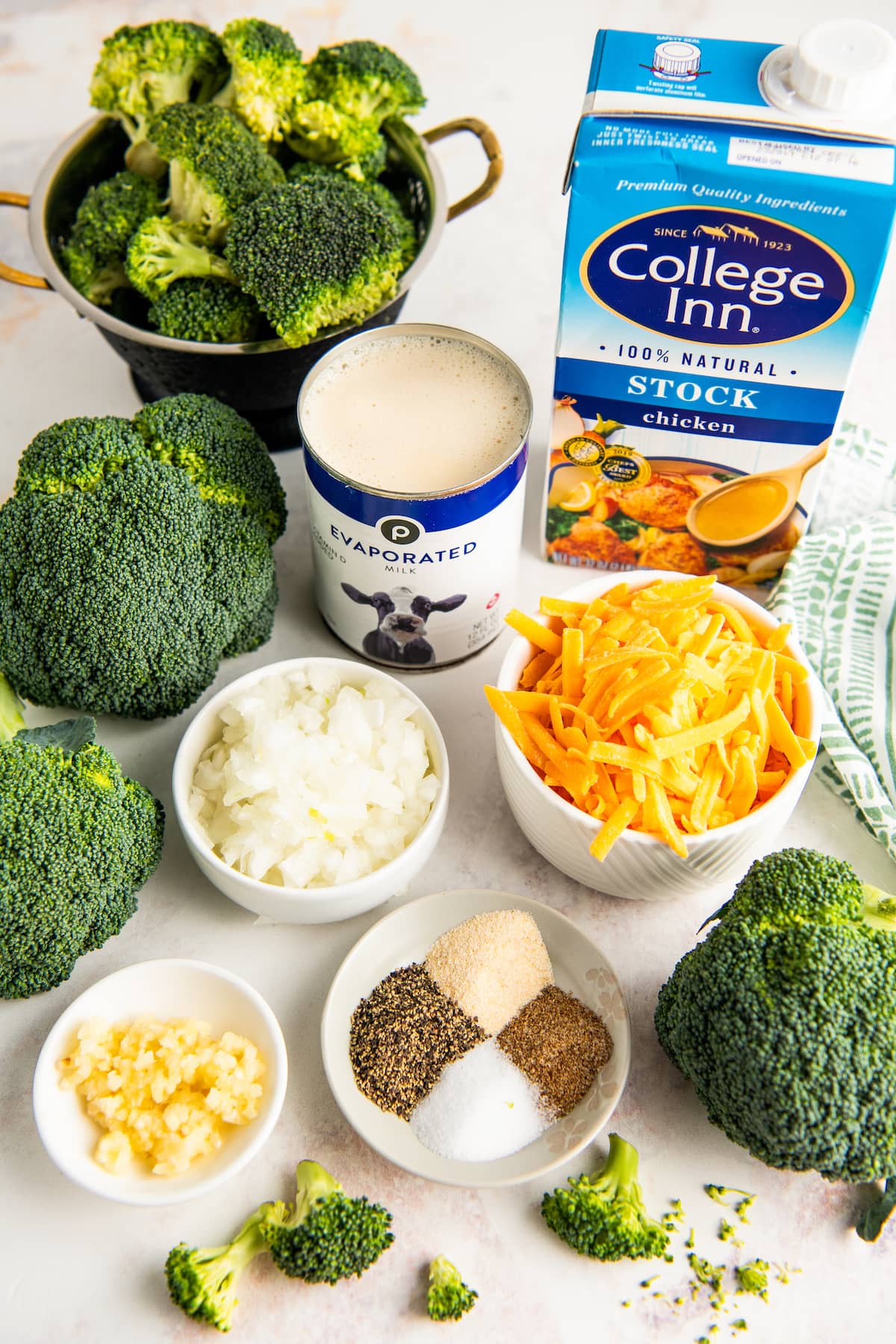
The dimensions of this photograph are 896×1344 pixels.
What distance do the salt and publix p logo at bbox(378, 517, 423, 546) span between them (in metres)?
0.63

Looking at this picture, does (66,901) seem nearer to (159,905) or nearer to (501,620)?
(159,905)

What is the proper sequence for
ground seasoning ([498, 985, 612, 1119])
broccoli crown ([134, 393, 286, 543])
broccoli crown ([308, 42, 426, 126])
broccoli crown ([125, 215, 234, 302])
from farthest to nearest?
broccoli crown ([308, 42, 426, 126])
broccoli crown ([125, 215, 234, 302])
broccoli crown ([134, 393, 286, 543])
ground seasoning ([498, 985, 612, 1119])

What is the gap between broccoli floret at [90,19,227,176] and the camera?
178 centimetres

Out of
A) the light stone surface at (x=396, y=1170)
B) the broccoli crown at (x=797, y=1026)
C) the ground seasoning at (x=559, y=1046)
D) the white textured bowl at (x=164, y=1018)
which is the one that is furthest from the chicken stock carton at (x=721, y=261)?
the white textured bowl at (x=164, y=1018)

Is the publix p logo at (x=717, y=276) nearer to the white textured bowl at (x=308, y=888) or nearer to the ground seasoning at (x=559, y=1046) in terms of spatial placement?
the white textured bowl at (x=308, y=888)

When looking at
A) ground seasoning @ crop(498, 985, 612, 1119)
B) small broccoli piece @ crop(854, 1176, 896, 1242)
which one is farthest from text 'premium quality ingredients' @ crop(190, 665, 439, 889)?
small broccoli piece @ crop(854, 1176, 896, 1242)

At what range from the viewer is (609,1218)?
49.4 inches

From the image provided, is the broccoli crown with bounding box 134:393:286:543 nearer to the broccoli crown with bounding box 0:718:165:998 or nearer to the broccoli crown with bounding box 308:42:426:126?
the broccoli crown with bounding box 0:718:165:998

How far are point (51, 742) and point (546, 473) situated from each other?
765 millimetres

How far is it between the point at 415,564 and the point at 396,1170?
724 millimetres

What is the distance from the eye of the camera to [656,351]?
60.3 inches

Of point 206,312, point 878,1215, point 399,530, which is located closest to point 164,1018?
point 399,530

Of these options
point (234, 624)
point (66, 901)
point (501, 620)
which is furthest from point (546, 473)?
point (66, 901)

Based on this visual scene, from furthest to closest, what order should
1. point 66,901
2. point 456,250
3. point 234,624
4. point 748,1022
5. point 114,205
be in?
point 456,250
point 114,205
point 234,624
point 66,901
point 748,1022
